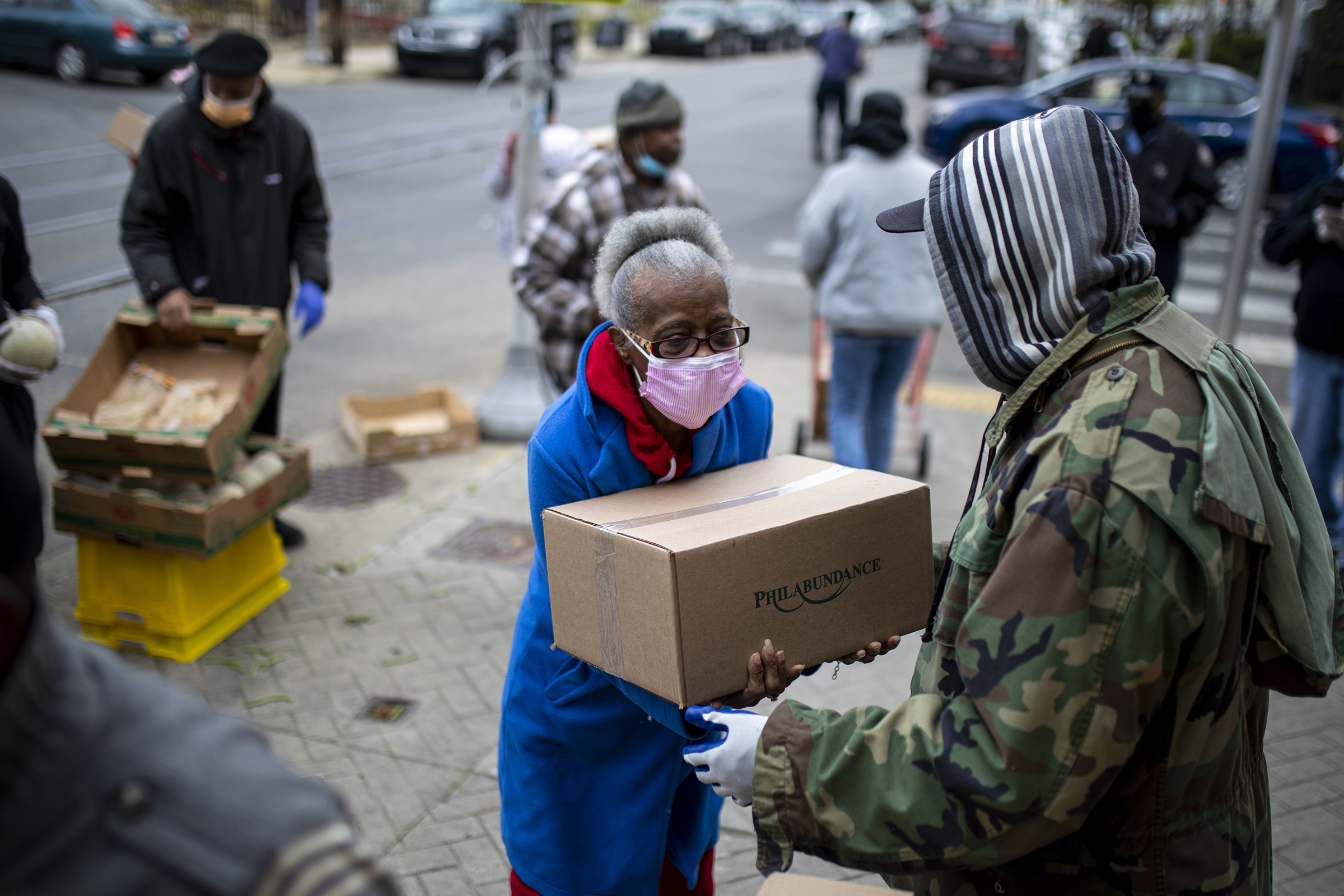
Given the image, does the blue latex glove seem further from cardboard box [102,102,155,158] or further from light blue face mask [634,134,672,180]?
light blue face mask [634,134,672,180]

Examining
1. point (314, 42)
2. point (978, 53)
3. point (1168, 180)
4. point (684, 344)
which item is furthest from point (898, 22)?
point (684, 344)

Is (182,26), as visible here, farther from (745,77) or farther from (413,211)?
(745,77)

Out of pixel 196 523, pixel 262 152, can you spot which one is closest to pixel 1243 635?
pixel 196 523

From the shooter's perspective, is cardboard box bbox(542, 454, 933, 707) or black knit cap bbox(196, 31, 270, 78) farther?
black knit cap bbox(196, 31, 270, 78)

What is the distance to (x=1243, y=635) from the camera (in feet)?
5.14

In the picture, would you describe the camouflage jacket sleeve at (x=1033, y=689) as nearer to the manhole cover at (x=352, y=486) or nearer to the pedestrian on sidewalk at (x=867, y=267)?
the pedestrian on sidewalk at (x=867, y=267)

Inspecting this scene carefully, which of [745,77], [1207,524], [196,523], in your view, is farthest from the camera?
[745,77]

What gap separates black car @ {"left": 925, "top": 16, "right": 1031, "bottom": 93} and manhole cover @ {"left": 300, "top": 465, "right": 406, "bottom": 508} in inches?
810

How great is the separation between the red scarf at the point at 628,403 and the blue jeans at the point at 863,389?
316 centimetres

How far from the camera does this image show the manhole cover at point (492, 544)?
198 inches

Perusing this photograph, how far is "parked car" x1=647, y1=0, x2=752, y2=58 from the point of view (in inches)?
1187

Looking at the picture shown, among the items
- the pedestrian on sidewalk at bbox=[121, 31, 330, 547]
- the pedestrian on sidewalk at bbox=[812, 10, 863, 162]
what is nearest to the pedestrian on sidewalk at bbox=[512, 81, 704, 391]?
the pedestrian on sidewalk at bbox=[121, 31, 330, 547]

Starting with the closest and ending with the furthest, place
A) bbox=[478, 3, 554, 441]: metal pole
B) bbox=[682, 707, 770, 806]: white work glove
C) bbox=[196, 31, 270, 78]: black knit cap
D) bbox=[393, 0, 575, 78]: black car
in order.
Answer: bbox=[682, 707, 770, 806]: white work glove
bbox=[196, 31, 270, 78]: black knit cap
bbox=[478, 3, 554, 441]: metal pole
bbox=[393, 0, 575, 78]: black car

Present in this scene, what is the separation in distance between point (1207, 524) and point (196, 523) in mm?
3451
